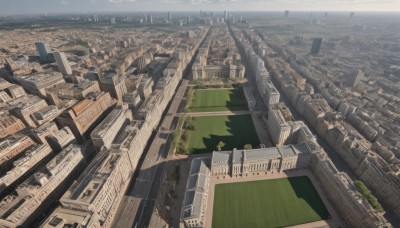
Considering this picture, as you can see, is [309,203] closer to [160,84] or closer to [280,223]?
[280,223]

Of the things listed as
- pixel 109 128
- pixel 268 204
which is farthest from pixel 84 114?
pixel 268 204

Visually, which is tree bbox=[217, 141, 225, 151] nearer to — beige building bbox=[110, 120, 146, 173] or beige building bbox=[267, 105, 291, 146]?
beige building bbox=[267, 105, 291, 146]

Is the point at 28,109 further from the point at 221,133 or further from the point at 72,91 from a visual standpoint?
the point at 221,133

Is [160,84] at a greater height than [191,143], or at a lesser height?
greater

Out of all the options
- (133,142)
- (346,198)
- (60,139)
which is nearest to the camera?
(346,198)

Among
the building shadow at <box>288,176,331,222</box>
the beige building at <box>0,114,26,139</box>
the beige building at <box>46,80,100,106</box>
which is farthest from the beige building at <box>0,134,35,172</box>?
the building shadow at <box>288,176,331,222</box>

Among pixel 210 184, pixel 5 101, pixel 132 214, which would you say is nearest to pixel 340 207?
pixel 210 184
